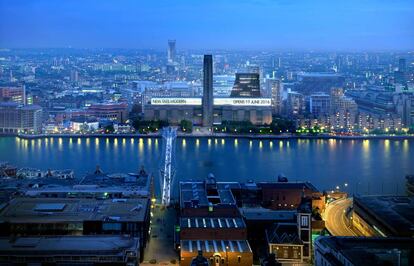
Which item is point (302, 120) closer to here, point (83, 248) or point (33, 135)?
point (33, 135)

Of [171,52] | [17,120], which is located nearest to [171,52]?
[171,52]

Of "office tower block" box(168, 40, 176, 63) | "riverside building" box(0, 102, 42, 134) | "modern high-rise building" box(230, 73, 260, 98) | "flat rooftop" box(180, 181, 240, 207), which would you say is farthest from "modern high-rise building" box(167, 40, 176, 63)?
"flat rooftop" box(180, 181, 240, 207)

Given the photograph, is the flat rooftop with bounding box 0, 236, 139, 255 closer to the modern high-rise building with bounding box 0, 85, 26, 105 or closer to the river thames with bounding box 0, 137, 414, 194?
the river thames with bounding box 0, 137, 414, 194

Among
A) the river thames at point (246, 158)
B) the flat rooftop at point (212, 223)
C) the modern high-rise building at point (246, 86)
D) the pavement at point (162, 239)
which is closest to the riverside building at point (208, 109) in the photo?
the modern high-rise building at point (246, 86)

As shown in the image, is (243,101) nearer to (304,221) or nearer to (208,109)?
(208,109)

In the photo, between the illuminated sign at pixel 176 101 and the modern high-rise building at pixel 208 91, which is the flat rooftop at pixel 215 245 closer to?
the modern high-rise building at pixel 208 91

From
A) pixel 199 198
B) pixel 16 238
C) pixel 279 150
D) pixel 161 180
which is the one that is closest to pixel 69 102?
pixel 279 150
